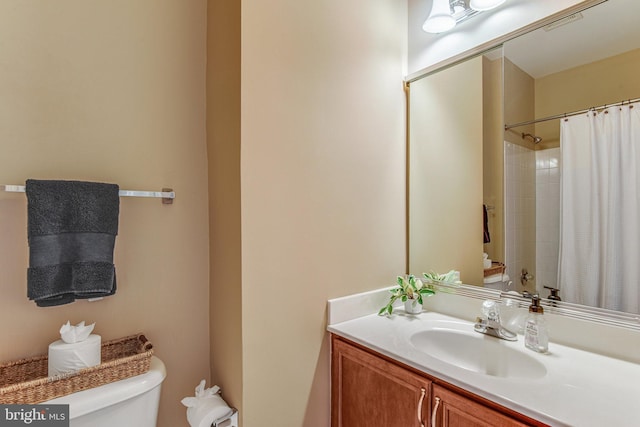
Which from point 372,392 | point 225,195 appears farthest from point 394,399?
point 225,195

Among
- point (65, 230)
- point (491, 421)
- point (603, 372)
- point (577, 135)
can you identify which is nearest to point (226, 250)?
point (65, 230)

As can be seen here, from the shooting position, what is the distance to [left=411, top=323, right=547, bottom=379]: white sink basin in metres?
1.09

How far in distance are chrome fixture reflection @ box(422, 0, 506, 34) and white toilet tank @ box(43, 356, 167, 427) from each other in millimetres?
1926

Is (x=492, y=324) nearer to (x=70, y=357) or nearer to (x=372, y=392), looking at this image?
(x=372, y=392)

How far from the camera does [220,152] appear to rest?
1.25 m

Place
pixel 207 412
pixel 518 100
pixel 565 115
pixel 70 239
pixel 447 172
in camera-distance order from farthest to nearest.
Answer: pixel 447 172, pixel 518 100, pixel 565 115, pixel 207 412, pixel 70 239

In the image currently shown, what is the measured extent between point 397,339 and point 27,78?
5.18 ft

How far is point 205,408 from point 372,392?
0.62m

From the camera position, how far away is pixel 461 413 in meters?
0.88

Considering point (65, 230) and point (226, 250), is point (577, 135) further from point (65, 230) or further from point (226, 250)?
point (65, 230)

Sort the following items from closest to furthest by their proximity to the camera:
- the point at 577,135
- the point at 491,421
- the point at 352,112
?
the point at 491,421 < the point at 577,135 < the point at 352,112

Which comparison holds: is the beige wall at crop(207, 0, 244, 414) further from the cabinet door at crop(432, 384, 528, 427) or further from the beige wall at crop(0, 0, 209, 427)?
the cabinet door at crop(432, 384, 528, 427)

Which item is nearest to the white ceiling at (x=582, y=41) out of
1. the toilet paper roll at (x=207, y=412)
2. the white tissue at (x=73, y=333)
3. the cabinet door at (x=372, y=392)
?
the cabinet door at (x=372, y=392)

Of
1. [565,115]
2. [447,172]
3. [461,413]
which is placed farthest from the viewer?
[447,172]
